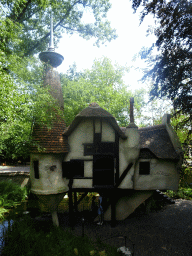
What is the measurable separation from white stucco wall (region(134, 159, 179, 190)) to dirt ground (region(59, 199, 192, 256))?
2301 mm

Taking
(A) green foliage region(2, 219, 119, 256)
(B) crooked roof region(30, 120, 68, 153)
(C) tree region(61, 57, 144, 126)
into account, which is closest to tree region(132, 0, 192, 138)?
(B) crooked roof region(30, 120, 68, 153)

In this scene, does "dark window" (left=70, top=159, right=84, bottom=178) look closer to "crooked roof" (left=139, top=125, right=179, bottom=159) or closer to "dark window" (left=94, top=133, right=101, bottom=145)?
"dark window" (left=94, top=133, right=101, bottom=145)

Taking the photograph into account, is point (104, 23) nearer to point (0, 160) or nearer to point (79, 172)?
point (79, 172)

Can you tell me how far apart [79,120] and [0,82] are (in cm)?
431

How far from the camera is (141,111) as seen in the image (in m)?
26.0

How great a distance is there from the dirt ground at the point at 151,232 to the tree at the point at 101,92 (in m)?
10.6

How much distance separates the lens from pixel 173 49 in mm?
9031

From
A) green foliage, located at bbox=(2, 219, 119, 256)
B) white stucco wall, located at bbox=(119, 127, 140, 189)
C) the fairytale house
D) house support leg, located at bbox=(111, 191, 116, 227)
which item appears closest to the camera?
green foliage, located at bbox=(2, 219, 119, 256)

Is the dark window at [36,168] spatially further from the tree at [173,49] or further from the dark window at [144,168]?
the tree at [173,49]

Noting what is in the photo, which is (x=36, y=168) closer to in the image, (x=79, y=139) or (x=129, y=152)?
(x=79, y=139)

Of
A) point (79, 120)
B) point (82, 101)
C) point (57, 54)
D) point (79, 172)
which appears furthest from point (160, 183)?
point (82, 101)

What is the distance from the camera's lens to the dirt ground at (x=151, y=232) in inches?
339

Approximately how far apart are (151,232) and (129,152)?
180 inches

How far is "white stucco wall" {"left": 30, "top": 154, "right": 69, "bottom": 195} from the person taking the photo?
388 inches
